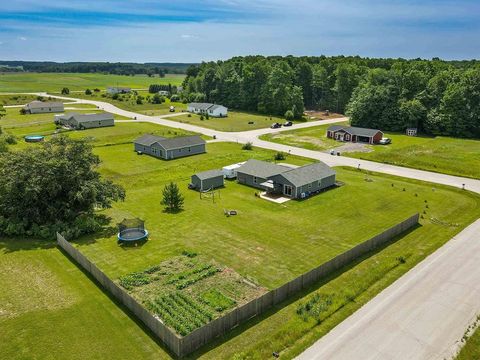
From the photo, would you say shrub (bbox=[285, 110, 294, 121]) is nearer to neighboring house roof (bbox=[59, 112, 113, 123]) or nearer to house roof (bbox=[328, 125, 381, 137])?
house roof (bbox=[328, 125, 381, 137])

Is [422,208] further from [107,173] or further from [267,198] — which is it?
[107,173]

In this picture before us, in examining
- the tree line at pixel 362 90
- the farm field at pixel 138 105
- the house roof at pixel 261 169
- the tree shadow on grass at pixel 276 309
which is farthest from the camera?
the farm field at pixel 138 105

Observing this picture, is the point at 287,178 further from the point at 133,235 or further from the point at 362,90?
the point at 362,90

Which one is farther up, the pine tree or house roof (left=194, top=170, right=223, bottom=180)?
house roof (left=194, top=170, right=223, bottom=180)

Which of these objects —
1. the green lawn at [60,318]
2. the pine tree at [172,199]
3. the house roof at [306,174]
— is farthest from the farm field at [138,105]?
the green lawn at [60,318]

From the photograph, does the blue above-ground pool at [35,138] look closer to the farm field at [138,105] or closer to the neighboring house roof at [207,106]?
the farm field at [138,105]

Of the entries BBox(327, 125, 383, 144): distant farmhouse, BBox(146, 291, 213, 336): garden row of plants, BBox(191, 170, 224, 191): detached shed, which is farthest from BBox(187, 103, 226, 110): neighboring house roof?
BBox(146, 291, 213, 336): garden row of plants
